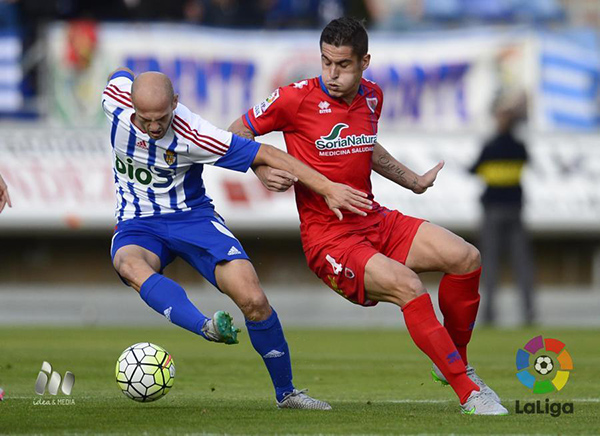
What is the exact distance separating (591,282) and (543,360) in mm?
13925

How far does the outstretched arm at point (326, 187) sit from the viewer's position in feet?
23.9

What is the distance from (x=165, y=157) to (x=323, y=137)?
3.43 feet

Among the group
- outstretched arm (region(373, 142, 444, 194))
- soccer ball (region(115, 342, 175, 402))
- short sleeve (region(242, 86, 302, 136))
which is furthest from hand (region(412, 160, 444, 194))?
soccer ball (region(115, 342, 175, 402))

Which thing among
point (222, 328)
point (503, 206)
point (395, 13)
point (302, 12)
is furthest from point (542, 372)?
point (395, 13)

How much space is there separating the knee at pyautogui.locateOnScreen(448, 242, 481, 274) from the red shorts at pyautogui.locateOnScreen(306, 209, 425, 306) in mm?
324

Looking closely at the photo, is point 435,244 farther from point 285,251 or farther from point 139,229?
point 285,251

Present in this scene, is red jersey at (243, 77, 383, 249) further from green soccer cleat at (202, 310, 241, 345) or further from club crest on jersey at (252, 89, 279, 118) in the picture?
green soccer cleat at (202, 310, 241, 345)

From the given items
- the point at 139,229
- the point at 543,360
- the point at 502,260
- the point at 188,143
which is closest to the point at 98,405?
the point at 139,229

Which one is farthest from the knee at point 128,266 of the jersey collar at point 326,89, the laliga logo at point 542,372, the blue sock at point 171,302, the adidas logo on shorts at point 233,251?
the laliga logo at point 542,372

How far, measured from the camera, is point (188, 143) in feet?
25.2

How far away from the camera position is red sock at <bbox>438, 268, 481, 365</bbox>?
7.55 metres

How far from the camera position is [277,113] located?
770cm

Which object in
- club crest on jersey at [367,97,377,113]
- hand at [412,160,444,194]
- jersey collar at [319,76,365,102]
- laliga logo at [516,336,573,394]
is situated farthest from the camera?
laliga logo at [516,336,573,394]

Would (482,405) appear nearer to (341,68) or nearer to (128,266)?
(341,68)
